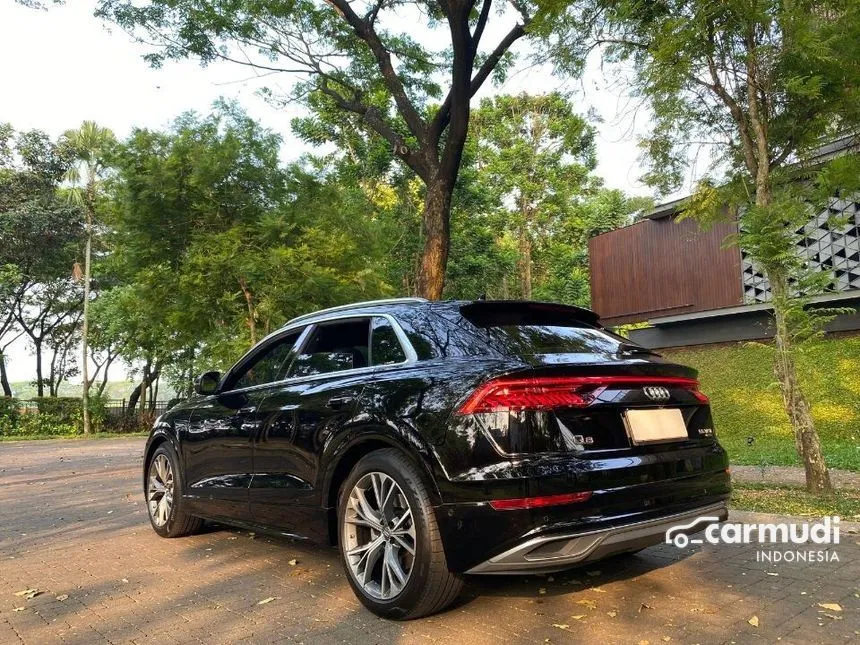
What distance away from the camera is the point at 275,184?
55.8 feet

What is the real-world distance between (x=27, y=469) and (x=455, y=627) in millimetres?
→ 12408

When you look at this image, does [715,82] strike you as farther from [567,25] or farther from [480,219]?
[480,219]

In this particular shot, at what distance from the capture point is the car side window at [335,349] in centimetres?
412

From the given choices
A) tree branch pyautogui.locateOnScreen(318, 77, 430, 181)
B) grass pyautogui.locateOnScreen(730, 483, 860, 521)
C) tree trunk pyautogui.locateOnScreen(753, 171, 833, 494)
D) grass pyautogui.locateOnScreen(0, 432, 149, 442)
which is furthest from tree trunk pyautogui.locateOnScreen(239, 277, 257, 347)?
tree trunk pyautogui.locateOnScreen(753, 171, 833, 494)

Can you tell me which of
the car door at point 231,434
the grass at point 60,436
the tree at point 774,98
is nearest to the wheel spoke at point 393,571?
the car door at point 231,434

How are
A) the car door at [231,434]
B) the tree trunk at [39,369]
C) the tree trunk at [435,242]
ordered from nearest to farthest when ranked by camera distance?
1. the car door at [231,434]
2. the tree trunk at [435,242]
3. the tree trunk at [39,369]

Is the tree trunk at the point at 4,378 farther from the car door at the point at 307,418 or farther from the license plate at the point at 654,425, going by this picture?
the license plate at the point at 654,425

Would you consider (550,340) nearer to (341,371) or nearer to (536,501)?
(536,501)

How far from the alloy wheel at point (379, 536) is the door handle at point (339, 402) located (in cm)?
44

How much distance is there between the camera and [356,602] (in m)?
3.69

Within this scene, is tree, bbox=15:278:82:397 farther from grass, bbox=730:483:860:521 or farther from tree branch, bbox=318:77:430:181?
grass, bbox=730:483:860:521

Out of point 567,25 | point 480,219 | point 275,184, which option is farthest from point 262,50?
point 480,219

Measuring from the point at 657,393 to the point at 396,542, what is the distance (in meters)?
1.57

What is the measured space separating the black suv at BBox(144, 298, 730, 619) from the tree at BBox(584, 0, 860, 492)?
335 centimetres
